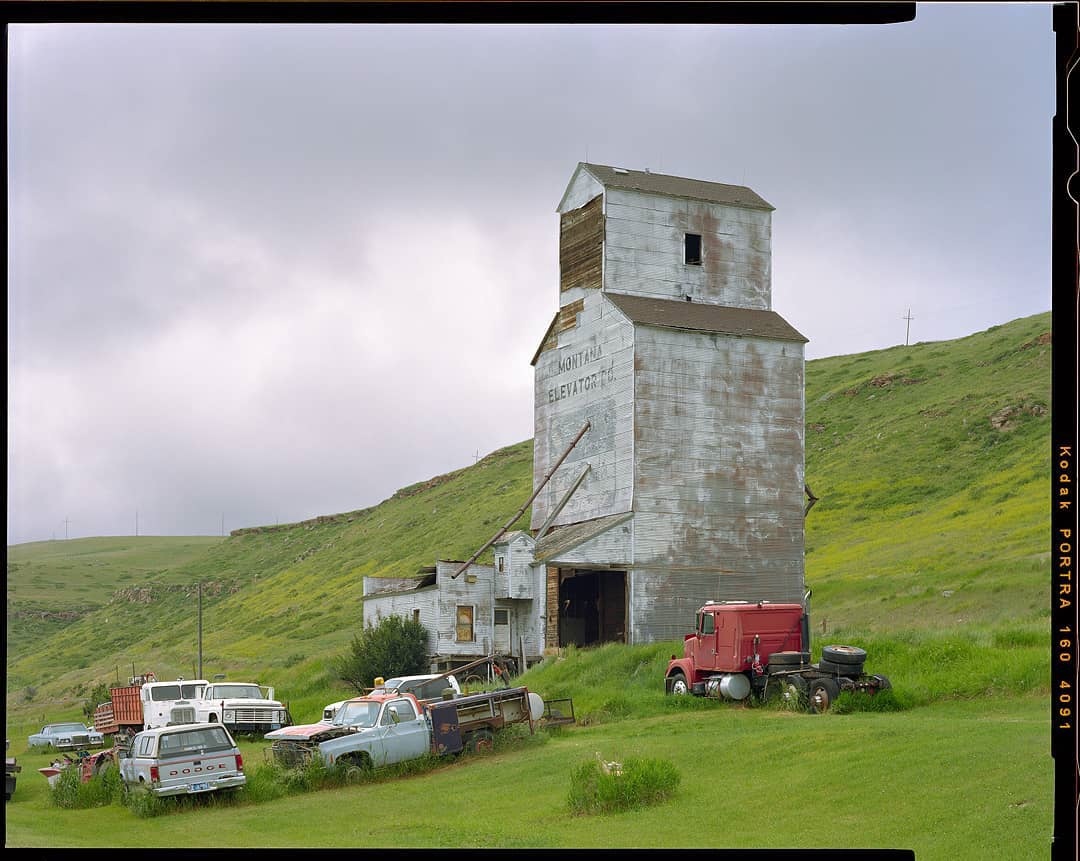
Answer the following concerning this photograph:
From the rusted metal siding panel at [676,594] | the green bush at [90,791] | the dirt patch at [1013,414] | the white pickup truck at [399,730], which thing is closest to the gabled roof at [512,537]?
the rusted metal siding panel at [676,594]

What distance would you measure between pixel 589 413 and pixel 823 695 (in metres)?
17.6

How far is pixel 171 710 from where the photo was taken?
34.2 metres

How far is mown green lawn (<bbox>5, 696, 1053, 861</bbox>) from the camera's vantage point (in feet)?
51.6

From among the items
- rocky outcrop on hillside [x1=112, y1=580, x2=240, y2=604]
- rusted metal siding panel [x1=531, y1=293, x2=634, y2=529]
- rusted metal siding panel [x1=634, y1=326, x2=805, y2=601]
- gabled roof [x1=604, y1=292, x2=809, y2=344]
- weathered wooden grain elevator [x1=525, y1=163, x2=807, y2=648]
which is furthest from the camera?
rocky outcrop on hillside [x1=112, y1=580, x2=240, y2=604]

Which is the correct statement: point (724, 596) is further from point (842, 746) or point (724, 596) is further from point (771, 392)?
point (842, 746)

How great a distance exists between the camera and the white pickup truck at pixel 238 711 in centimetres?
3369

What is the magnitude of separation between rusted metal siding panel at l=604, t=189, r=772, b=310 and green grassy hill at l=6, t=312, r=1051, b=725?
1138 cm

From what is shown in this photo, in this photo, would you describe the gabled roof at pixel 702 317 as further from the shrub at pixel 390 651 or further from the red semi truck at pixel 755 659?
the red semi truck at pixel 755 659

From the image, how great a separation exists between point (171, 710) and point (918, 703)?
1887 centimetres

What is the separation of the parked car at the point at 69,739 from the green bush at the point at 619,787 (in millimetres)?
22450

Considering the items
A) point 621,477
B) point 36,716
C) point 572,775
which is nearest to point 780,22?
point 572,775

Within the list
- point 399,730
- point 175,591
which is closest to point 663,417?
point 399,730

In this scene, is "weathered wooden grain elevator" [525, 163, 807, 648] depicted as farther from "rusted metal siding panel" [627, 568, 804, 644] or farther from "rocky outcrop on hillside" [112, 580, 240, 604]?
"rocky outcrop on hillside" [112, 580, 240, 604]

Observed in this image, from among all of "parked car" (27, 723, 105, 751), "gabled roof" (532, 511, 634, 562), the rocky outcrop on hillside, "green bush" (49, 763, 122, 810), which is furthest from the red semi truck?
the rocky outcrop on hillside
